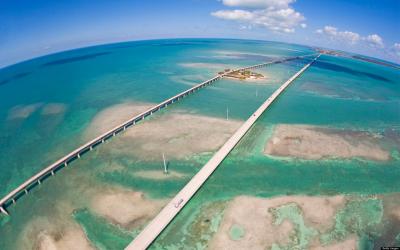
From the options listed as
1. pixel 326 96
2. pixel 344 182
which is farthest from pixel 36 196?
pixel 326 96

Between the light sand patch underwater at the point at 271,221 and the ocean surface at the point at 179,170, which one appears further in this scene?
the ocean surface at the point at 179,170

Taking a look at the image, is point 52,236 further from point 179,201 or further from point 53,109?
point 53,109

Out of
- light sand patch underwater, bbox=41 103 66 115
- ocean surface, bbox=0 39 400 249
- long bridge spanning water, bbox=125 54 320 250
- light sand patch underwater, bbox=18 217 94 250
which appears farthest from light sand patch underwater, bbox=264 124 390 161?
light sand patch underwater, bbox=41 103 66 115

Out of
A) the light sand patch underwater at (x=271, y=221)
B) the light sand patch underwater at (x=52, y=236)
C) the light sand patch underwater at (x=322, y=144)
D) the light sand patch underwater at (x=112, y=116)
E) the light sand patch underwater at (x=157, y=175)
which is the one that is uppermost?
the light sand patch underwater at (x=112, y=116)

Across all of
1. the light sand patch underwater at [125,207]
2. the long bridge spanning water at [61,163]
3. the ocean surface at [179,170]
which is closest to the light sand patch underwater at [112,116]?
the ocean surface at [179,170]

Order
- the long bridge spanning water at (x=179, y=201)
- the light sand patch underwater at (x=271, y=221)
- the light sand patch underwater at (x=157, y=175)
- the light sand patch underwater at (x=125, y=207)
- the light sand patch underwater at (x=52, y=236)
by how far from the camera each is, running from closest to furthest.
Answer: the long bridge spanning water at (x=179, y=201)
the light sand patch underwater at (x=52, y=236)
the light sand patch underwater at (x=271, y=221)
the light sand patch underwater at (x=125, y=207)
the light sand patch underwater at (x=157, y=175)

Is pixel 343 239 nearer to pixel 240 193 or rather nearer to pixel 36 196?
pixel 240 193

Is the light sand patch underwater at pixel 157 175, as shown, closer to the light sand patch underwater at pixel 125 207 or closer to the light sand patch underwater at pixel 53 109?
the light sand patch underwater at pixel 125 207

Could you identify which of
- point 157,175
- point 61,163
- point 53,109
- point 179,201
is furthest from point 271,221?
point 53,109
